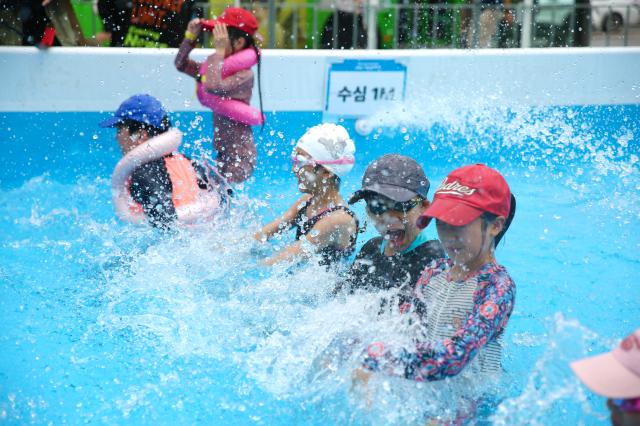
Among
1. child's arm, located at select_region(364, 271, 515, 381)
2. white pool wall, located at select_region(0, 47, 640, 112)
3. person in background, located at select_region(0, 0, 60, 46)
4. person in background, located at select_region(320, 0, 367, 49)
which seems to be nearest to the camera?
child's arm, located at select_region(364, 271, 515, 381)

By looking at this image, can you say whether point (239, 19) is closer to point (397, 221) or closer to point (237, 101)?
point (237, 101)

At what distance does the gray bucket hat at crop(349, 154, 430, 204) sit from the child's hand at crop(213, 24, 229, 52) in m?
2.90

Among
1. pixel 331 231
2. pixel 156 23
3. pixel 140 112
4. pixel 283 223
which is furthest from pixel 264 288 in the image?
pixel 156 23

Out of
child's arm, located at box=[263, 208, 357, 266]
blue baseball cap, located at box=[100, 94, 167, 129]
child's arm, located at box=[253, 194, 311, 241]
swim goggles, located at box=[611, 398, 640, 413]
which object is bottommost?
child's arm, located at box=[253, 194, 311, 241]

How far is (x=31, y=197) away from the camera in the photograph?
20.2 ft

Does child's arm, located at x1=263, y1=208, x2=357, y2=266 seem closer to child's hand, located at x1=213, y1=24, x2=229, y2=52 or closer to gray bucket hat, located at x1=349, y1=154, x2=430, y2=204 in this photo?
gray bucket hat, located at x1=349, y1=154, x2=430, y2=204

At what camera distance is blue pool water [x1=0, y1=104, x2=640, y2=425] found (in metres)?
3.27

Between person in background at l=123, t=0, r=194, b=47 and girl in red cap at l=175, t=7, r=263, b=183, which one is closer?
girl in red cap at l=175, t=7, r=263, b=183

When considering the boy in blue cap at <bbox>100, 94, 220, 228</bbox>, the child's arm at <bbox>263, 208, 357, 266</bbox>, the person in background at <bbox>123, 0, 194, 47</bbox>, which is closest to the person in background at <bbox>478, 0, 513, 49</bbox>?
the person in background at <bbox>123, 0, 194, 47</bbox>

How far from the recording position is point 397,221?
3.29 meters

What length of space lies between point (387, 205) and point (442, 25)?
4.83m

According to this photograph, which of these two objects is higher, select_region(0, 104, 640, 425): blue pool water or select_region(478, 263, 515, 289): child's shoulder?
select_region(478, 263, 515, 289): child's shoulder

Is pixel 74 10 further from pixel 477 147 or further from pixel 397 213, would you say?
pixel 397 213

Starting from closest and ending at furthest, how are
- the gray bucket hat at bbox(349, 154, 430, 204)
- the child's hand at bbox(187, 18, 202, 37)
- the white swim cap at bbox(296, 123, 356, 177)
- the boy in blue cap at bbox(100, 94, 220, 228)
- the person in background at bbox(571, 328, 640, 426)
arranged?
1. the person in background at bbox(571, 328, 640, 426)
2. the gray bucket hat at bbox(349, 154, 430, 204)
3. the white swim cap at bbox(296, 123, 356, 177)
4. the boy in blue cap at bbox(100, 94, 220, 228)
5. the child's hand at bbox(187, 18, 202, 37)
